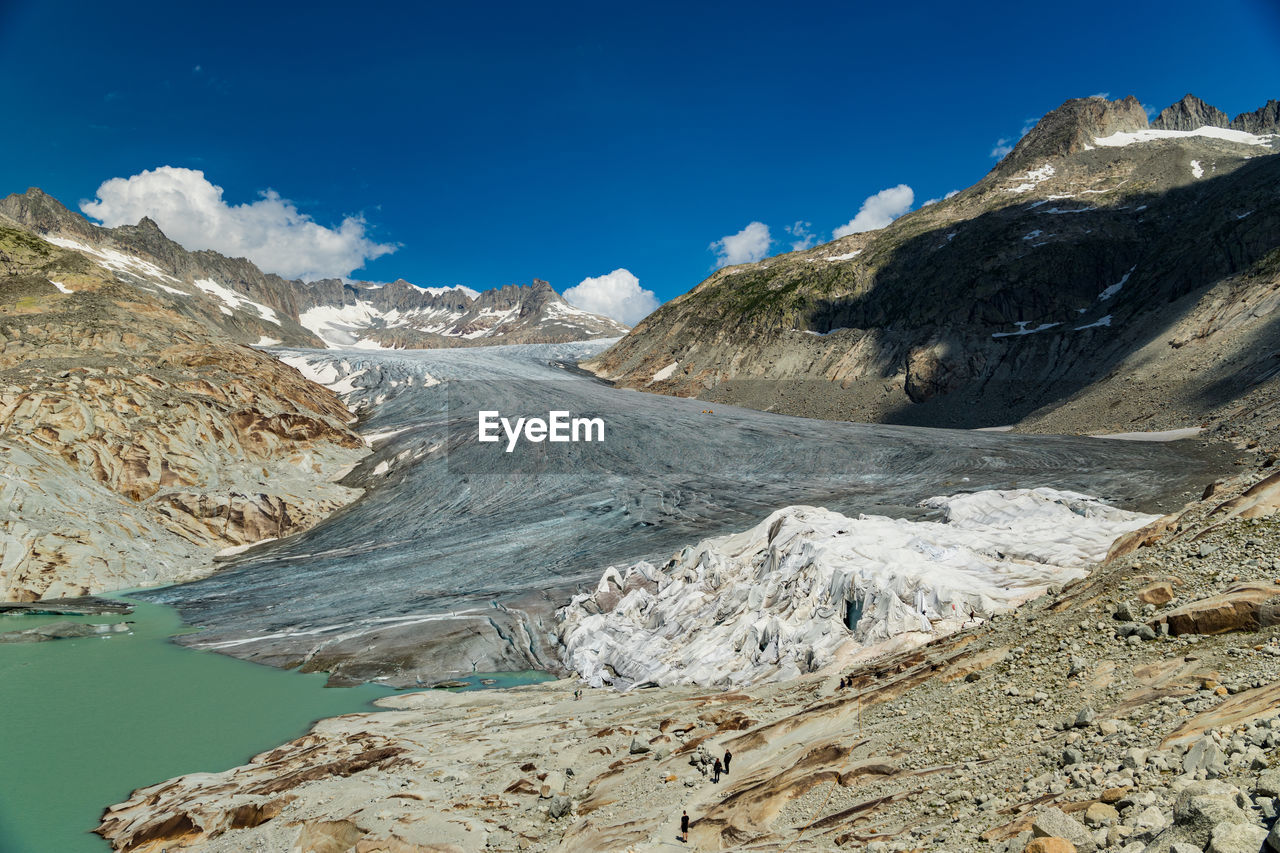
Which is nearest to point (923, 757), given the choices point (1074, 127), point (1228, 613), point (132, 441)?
point (1228, 613)

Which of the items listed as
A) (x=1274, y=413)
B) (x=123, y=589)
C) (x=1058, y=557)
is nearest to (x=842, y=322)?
(x=1274, y=413)

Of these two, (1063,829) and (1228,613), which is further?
(1228,613)

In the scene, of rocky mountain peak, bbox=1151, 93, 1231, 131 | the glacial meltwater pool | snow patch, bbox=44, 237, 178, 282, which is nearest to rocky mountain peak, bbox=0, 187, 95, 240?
snow patch, bbox=44, 237, 178, 282

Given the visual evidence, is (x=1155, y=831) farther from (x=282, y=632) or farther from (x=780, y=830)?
(x=282, y=632)

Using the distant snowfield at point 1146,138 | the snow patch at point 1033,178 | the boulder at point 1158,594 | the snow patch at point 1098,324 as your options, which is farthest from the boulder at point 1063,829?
the distant snowfield at point 1146,138

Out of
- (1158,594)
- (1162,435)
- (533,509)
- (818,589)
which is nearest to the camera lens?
(1158,594)

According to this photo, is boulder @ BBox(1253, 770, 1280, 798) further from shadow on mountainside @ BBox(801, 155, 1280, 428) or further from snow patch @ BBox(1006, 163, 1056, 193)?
snow patch @ BBox(1006, 163, 1056, 193)

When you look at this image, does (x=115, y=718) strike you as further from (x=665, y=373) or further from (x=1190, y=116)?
(x=1190, y=116)

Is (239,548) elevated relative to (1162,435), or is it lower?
lower
